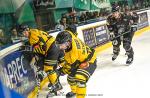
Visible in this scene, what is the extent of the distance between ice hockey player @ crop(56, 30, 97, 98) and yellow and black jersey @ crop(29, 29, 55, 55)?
0.84 m

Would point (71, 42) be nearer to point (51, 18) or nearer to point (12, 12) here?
point (12, 12)

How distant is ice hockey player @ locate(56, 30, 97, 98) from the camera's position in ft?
12.0

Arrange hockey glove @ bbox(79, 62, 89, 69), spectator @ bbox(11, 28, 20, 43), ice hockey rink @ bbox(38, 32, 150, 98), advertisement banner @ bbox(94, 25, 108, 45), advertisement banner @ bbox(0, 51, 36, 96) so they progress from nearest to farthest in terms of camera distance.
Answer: hockey glove @ bbox(79, 62, 89, 69) → advertisement banner @ bbox(0, 51, 36, 96) → ice hockey rink @ bbox(38, 32, 150, 98) → spectator @ bbox(11, 28, 20, 43) → advertisement banner @ bbox(94, 25, 108, 45)

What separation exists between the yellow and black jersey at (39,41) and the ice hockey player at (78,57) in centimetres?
84

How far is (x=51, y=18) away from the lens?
852 centimetres

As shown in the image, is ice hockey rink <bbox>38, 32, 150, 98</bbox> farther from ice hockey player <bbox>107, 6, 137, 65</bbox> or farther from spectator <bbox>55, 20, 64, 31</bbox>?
A: spectator <bbox>55, 20, 64, 31</bbox>

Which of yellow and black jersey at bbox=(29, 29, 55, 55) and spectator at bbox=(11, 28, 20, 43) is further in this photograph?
spectator at bbox=(11, 28, 20, 43)

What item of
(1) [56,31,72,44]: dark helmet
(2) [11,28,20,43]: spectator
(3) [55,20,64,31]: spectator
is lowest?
(3) [55,20,64,31]: spectator

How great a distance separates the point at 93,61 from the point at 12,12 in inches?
138

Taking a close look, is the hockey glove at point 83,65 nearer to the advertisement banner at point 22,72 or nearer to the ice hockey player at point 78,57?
the ice hockey player at point 78,57

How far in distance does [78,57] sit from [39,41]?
3.49 feet

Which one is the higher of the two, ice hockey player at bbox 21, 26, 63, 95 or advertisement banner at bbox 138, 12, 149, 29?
ice hockey player at bbox 21, 26, 63, 95

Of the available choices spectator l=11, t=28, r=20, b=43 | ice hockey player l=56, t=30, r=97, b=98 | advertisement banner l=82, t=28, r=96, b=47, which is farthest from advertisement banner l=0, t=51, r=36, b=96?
advertisement banner l=82, t=28, r=96, b=47

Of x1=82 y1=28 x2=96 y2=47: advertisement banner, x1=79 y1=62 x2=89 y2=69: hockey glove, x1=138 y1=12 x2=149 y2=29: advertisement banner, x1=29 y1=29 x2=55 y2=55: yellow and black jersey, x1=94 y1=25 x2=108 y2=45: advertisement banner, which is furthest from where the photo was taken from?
x1=138 y1=12 x2=149 y2=29: advertisement banner
